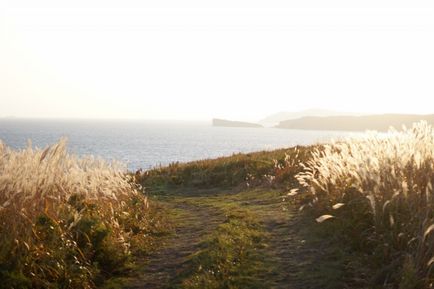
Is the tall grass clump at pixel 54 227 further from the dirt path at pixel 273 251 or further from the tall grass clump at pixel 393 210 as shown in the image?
the tall grass clump at pixel 393 210

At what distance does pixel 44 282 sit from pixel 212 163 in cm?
1557

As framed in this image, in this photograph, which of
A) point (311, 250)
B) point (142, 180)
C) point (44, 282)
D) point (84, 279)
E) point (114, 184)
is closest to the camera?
point (44, 282)

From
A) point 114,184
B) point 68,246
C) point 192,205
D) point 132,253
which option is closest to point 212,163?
point 192,205

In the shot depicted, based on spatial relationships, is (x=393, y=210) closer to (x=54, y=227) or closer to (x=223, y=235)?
(x=223, y=235)

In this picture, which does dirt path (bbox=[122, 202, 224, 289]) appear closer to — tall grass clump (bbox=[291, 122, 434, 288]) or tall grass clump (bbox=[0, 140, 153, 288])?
tall grass clump (bbox=[0, 140, 153, 288])

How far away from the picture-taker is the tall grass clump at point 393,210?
19.3 ft

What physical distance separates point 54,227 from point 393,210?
5.19 m

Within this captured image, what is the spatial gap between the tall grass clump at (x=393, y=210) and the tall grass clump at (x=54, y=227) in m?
3.56

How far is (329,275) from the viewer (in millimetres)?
6547

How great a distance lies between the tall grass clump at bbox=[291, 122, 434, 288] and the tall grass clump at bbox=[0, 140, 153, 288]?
356cm

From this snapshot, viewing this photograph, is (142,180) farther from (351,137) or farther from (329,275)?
(329,275)

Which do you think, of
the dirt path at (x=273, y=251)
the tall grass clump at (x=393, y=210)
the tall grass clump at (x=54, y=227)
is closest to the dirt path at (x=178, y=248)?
the dirt path at (x=273, y=251)

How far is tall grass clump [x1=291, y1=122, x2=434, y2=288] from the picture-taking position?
588cm

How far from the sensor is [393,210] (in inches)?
281
